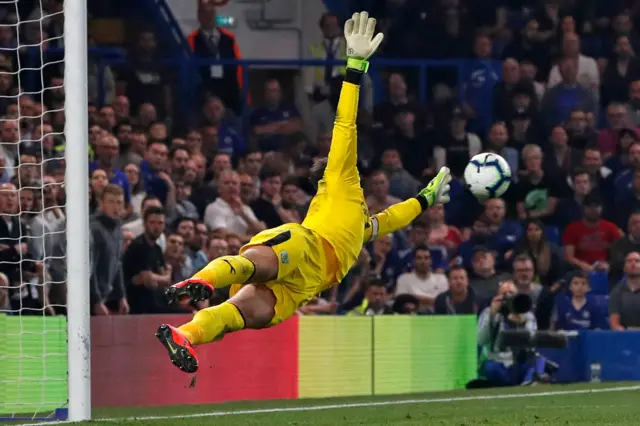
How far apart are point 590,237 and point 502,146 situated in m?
1.57

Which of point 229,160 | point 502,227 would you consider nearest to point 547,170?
point 502,227

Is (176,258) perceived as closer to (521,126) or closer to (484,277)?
(484,277)

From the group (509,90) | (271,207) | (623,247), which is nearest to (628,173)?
(623,247)

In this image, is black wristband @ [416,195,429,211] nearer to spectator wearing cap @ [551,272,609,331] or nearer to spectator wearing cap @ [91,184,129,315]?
spectator wearing cap @ [91,184,129,315]

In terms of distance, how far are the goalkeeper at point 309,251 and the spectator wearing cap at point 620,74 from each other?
8256 millimetres

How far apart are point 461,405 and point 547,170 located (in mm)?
5749

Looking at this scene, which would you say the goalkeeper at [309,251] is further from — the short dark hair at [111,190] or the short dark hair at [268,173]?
the short dark hair at [268,173]

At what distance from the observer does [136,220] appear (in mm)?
13648

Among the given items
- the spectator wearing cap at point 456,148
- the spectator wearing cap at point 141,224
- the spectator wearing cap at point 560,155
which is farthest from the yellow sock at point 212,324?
the spectator wearing cap at point 560,155

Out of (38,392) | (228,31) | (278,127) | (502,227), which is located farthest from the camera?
(228,31)

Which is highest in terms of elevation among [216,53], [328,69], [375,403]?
[216,53]

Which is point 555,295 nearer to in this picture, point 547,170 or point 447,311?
point 447,311

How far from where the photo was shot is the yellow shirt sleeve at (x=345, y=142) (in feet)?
30.8

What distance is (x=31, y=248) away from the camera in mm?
12375
